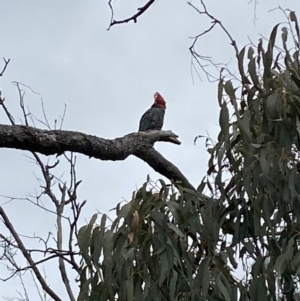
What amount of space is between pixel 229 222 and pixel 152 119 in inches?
146

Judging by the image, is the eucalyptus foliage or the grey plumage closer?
the eucalyptus foliage

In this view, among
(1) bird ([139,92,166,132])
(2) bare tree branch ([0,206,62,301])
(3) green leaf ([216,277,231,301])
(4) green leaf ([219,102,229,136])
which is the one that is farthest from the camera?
(1) bird ([139,92,166,132])

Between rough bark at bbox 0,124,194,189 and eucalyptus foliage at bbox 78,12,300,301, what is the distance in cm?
25

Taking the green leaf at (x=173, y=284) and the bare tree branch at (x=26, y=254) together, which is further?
the bare tree branch at (x=26, y=254)

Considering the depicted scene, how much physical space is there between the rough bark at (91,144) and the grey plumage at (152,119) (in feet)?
9.31

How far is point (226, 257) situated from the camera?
5.55ft

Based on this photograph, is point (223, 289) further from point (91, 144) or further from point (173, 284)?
point (91, 144)

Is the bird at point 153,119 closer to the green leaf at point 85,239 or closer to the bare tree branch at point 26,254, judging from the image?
the bare tree branch at point 26,254

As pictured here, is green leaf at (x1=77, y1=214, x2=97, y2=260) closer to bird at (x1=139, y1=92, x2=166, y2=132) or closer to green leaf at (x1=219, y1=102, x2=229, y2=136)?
green leaf at (x1=219, y1=102, x2=229, y2=136)

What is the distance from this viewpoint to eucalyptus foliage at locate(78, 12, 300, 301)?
1.66 metres

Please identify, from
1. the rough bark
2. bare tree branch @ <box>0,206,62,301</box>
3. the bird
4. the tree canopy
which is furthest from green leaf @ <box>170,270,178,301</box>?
the bird

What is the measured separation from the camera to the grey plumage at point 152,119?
548 cm

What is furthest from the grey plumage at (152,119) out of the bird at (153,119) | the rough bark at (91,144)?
the rough bark at (91,144)

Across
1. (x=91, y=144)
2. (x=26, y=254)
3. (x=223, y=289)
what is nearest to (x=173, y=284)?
(x=223, y=289)
